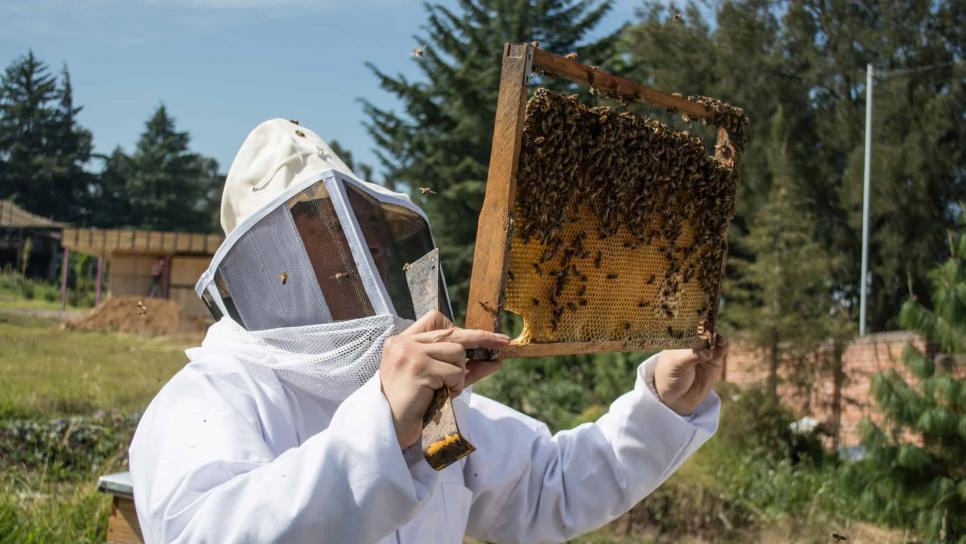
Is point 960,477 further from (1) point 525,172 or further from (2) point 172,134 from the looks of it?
(2) point 172,134

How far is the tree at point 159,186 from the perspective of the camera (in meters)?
10.4

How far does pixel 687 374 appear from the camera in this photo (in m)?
2.49

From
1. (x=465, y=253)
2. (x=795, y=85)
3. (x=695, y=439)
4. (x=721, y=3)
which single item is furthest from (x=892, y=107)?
(x=695, y=439)

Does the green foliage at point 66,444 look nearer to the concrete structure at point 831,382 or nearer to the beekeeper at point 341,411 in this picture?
the beekeeper at point 341,411

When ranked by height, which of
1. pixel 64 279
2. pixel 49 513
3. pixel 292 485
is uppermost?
pixel 64 279

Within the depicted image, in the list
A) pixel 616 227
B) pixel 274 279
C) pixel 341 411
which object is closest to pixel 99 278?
pixel 274 279

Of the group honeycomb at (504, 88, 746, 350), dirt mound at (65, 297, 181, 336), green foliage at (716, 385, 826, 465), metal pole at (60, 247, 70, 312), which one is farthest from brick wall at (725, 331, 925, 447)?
honeycomb at (504, 88, 746, 350)

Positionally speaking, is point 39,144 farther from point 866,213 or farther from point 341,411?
point 866,213

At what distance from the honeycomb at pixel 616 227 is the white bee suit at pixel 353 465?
307mm

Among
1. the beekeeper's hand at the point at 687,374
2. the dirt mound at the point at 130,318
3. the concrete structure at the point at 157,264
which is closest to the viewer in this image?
the beekeeper's hand at the point at 687,374

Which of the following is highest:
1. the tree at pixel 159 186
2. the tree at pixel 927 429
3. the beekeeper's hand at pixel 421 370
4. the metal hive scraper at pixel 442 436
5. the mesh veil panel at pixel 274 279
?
the tree at pixel 159 186

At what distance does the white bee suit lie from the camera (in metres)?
1.56

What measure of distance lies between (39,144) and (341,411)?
6.59 m

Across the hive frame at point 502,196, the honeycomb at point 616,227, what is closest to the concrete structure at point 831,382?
the honeycomb at point 616,227
